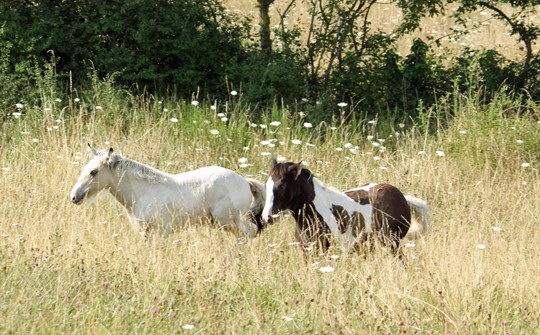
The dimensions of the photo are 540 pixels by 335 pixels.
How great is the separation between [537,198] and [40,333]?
5.57 meters

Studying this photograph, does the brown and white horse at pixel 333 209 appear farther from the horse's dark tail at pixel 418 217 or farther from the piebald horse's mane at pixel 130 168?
the piebald horse's mane at pixel 130 168

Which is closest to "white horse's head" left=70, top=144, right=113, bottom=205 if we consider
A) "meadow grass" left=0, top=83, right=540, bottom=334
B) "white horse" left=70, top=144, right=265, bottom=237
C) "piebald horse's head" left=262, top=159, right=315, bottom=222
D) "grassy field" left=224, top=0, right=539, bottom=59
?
"white horse" left=70, top=144, right=265, bottom=237

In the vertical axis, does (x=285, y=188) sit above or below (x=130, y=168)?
above

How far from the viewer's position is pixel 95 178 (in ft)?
26.8

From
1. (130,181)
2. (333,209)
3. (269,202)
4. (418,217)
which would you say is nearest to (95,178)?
(130,181)

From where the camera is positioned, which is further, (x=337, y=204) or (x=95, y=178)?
(x=95, y=178)

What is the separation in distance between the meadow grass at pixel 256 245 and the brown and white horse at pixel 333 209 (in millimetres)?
175

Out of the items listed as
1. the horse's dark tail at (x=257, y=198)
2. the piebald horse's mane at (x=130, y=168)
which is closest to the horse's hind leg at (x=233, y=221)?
the horse's dark tail at (x=257, y=198)

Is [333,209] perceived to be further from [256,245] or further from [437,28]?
[437,28]

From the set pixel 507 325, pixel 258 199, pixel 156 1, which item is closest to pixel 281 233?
pixel 258 199

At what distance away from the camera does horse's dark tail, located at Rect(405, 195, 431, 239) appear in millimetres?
8141

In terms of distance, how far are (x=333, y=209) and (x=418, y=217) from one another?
0.94 m

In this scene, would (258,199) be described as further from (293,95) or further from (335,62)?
(335,62)

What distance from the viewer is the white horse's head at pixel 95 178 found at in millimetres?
8141
